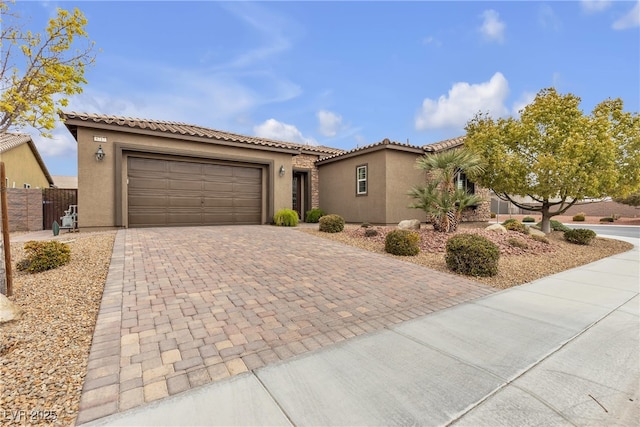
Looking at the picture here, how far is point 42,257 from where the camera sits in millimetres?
4934

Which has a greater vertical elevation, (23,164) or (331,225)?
(23,164)

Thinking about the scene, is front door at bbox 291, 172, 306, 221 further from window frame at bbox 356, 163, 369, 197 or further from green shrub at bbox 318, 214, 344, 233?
green shrub at bbox 318, 214, 344, 233

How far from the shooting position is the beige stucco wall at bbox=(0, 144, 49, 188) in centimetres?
1598

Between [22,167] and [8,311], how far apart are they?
22229 mm

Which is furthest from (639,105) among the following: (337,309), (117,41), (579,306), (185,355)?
(117,41)

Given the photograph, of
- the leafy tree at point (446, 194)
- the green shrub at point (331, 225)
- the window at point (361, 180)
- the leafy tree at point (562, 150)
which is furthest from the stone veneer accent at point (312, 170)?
the leafy tree at point (562, 150)

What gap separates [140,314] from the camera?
3301 millimetres

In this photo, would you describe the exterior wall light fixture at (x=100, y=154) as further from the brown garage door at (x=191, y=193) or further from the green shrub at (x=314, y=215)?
the green shrub at (x=314, y=215)

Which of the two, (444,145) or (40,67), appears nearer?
(40,67)

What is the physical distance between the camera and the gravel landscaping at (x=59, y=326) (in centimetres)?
192

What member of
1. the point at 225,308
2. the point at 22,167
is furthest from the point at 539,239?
the point at 22,167

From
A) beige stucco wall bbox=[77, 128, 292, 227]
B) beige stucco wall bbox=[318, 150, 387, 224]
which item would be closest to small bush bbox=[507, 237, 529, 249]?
beige stucco wall bbox=[318, 150, 387, 224]

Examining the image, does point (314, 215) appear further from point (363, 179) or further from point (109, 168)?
point (109, 168)

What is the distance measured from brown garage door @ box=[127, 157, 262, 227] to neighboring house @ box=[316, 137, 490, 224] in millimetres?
4358
